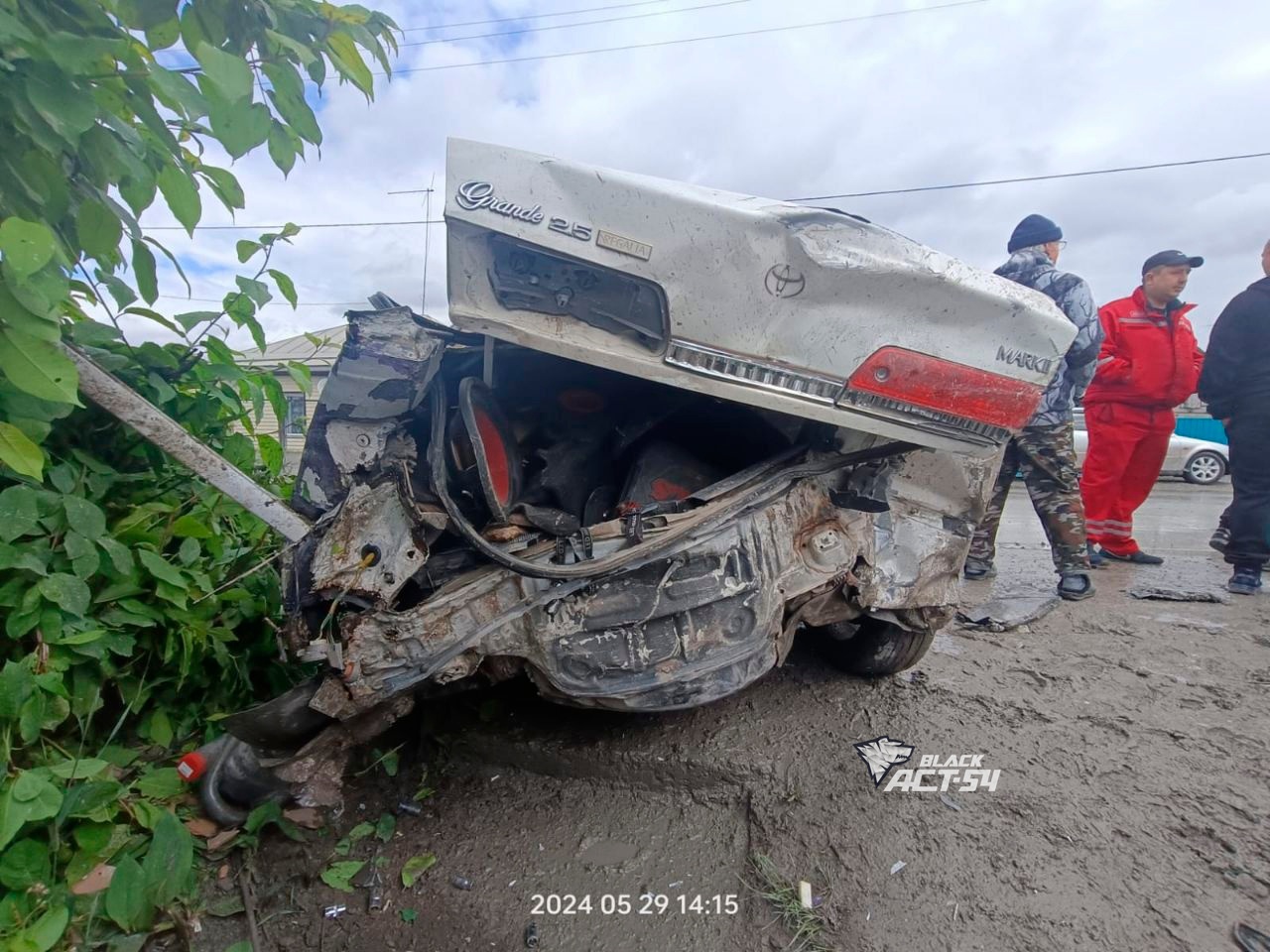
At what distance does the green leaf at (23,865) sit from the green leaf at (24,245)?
1.34 metres

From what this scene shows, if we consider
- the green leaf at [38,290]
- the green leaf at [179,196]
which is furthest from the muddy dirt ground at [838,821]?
the green leaf at [179,196]

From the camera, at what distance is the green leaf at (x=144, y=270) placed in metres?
1.69

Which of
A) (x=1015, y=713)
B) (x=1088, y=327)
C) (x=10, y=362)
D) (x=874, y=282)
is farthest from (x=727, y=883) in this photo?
(x=1088, y=327)

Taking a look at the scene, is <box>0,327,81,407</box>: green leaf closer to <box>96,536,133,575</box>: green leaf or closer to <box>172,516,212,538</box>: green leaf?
<box>96,536,133,575</box>: green leaf

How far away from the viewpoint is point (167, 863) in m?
1.62

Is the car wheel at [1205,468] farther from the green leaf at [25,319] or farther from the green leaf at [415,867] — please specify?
the green leaf at [25,319]

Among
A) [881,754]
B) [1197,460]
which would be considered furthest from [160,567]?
[1197,460]

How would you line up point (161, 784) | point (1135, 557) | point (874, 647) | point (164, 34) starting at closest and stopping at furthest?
point (164, 34) < point (161, 784) < point (874, 647) < point (1135, 557)

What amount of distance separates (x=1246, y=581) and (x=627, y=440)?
396 centimetres

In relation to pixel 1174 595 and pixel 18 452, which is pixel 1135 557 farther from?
pixel 18 452

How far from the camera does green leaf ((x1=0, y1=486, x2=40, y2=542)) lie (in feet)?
5.16

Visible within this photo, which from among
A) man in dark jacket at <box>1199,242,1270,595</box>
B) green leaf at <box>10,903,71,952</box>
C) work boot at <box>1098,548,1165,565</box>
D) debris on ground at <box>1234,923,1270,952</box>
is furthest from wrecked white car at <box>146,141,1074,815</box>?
work boot at <box>1098,548,1165,565</box>

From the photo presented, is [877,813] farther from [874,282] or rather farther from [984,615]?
[984,615]

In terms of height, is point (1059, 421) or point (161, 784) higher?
point (1059, 421)
